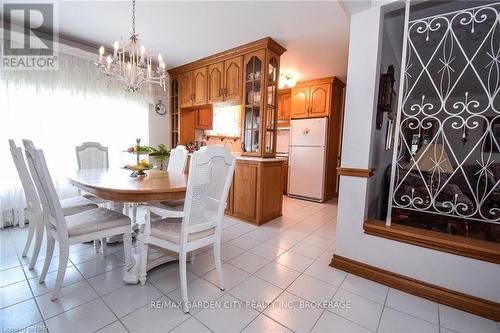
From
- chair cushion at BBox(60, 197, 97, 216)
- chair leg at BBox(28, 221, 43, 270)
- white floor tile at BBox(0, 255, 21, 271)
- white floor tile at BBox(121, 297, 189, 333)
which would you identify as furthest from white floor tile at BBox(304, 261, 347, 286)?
white floor tile at BBox(0, 255, 21, 271)

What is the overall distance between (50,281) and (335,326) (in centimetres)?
210

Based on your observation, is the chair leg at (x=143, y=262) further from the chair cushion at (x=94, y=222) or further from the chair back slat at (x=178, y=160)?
the chair back slat at (x=178, y=160)

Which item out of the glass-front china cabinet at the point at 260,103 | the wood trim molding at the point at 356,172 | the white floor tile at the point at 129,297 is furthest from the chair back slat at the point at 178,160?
the wood trim molding at the point at 356,172

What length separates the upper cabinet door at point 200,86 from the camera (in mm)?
3785

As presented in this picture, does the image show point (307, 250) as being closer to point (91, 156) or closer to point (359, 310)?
point (359, 310)

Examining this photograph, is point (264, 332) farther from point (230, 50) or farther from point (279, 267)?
point (230, 50)

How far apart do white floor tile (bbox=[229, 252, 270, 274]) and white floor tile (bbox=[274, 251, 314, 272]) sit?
0.15 metres

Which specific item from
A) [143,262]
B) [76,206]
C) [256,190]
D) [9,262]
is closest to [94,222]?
[143,262]

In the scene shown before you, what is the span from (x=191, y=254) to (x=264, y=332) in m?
1.02

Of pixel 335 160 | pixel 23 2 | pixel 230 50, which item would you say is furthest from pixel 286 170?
pixel 23 2

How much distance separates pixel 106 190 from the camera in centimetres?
158

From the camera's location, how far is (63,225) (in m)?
1.53

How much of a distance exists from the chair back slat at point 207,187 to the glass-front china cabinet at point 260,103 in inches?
62.9

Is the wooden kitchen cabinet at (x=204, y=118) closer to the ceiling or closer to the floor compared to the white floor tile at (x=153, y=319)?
closer to the ceiling
